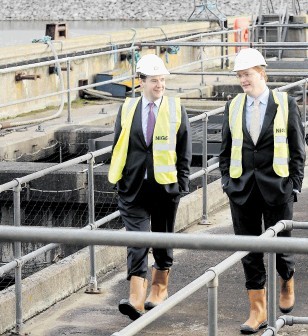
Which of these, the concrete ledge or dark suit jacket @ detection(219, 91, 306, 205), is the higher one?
dark suit jacket @ detection(219, 91, 306, 205)

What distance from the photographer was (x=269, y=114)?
285 inches

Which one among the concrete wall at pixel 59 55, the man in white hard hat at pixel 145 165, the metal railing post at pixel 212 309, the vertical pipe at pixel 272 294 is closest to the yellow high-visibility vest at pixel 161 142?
the man in white hard hat at pixel 145 165

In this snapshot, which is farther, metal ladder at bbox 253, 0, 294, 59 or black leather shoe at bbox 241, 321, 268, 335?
metal ladder at bbox 253, 0, 294, 59

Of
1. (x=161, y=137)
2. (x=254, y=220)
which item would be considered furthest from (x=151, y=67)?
(x=254, y=220)

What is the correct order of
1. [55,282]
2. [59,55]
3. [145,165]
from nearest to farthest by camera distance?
[145,165]
[55,282]
[59,55]

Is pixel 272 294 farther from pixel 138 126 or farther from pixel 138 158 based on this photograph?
pixel 138 126

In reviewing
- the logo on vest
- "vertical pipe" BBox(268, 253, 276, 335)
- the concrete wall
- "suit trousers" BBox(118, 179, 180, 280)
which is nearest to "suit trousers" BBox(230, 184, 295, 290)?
"suit trousers" BBox(118, 179, 180, 280)

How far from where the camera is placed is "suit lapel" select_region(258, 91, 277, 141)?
23.7 ft

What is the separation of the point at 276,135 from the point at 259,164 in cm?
19

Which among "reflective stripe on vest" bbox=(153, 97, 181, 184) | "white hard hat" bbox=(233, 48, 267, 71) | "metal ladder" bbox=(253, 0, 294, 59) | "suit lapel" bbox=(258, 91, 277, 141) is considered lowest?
"metal ladder" bbox=(253, 0, 294, 59)

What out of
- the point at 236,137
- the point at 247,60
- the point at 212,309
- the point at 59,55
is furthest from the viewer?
the point at 59,55

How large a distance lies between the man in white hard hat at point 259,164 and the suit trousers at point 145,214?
1.30ft

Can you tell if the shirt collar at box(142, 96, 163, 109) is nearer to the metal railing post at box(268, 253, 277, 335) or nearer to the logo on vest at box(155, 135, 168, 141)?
the logo on vest at box(155, 135, 168, 141)

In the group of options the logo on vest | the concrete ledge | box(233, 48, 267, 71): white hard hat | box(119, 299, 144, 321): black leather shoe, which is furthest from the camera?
the concrete ledge
